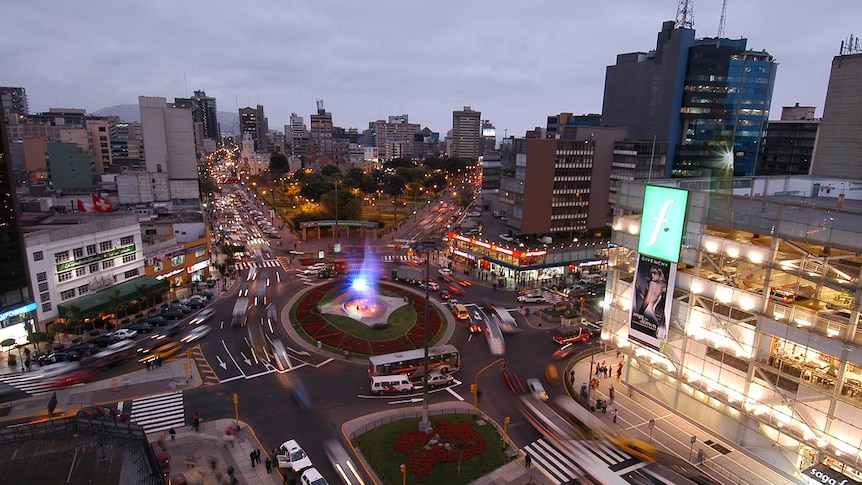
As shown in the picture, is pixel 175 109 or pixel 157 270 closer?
pixel 157 270

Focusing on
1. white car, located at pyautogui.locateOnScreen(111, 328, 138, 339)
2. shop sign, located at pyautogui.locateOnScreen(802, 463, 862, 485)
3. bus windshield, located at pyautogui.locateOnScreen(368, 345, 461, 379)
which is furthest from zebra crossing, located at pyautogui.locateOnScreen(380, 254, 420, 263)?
shop sign, located at pyautogui.locateOnScreen(802, 463, 862, 485)

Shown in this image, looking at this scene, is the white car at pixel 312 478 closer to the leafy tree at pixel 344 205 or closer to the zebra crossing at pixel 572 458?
the zebra crossing at pixel 572 458

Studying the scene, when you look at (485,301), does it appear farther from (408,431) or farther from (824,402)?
(824,402)

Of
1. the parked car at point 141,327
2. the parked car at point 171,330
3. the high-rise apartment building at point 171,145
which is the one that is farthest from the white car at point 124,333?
the high-rise apartment building at point 171,145

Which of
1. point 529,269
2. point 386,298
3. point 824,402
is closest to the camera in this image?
point 824,402

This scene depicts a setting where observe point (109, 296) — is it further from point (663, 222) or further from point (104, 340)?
point (663, 222)

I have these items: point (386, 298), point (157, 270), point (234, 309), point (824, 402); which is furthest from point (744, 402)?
point (157, 270)

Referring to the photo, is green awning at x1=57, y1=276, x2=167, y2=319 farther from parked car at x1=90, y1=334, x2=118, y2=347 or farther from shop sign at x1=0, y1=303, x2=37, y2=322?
parked car at x1=90, y1=334, x2=118, y2=347
